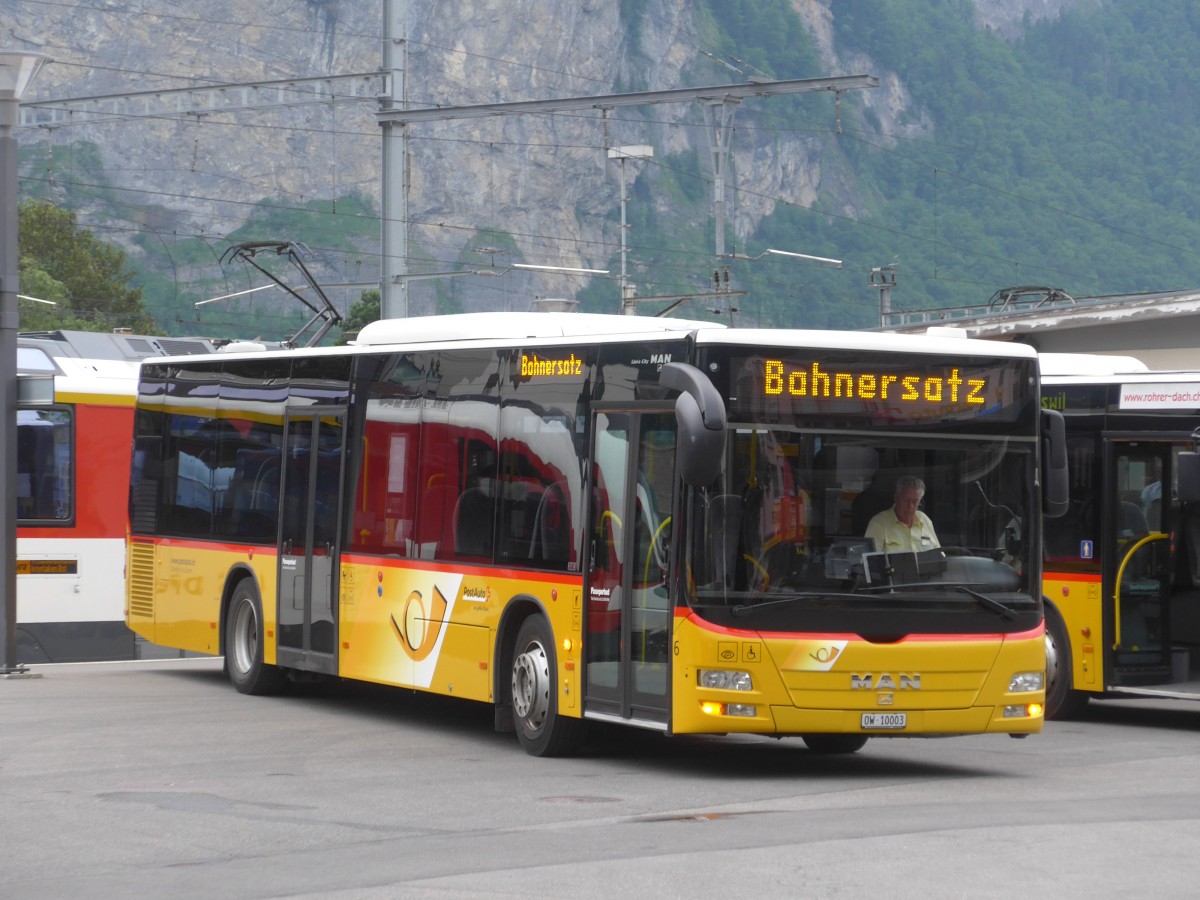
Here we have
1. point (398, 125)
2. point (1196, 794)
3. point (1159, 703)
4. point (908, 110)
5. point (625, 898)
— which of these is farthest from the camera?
point (908, 110)

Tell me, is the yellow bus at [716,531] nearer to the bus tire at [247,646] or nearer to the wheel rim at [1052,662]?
the bus tire at [247,646]

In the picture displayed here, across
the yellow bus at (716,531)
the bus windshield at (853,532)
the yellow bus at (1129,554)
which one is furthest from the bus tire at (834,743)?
the yellow bus at (1129,554)

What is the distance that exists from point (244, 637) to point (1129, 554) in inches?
296

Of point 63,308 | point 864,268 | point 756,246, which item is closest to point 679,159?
point 756,246

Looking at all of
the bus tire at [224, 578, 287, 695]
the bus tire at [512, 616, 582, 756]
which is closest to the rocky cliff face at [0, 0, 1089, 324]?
the bus tire at [224, 578, 287, 695]

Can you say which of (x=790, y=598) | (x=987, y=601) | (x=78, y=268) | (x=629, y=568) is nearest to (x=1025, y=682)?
(x=987, y=601)

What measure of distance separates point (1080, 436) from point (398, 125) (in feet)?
44.3

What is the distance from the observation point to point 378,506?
1567 cm

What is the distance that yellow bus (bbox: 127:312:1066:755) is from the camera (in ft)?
39.7

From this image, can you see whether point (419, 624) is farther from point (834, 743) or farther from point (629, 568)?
point (834, 743)

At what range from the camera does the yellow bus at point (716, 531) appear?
12.1m

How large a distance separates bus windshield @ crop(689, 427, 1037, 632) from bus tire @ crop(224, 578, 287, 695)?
6562 mm

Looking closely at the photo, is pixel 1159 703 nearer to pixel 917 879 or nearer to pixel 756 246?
pixel 917 879

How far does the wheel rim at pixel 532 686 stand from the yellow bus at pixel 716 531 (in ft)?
0.07
